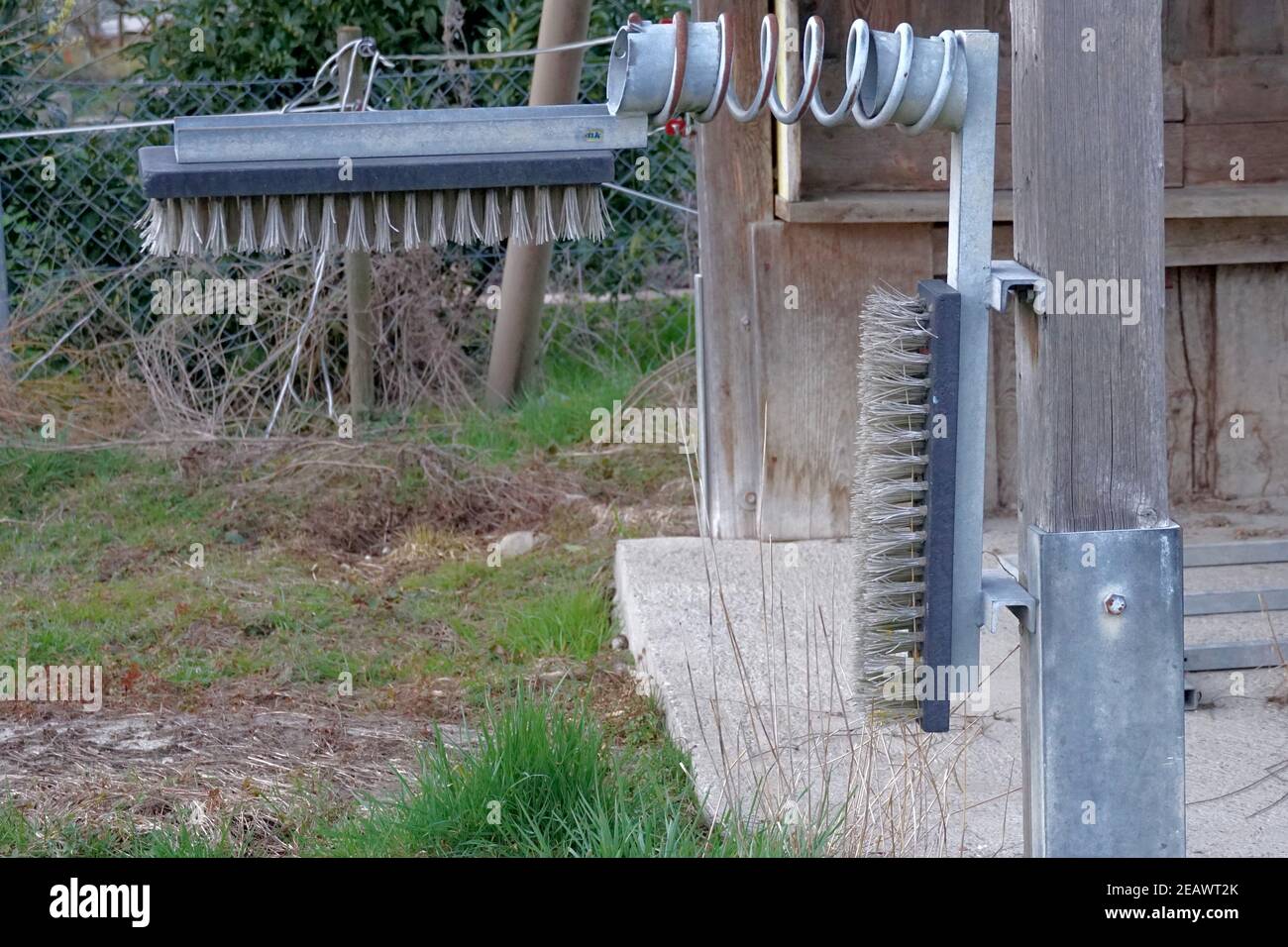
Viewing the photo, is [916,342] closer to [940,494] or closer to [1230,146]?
[940,494]

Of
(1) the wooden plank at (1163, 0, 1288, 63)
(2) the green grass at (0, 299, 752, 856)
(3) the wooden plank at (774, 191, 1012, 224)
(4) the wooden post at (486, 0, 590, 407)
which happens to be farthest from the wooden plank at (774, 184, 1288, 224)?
(4) the wooden post at (486, 0, 590, 407)

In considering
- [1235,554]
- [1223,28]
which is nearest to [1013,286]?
[1235,554]

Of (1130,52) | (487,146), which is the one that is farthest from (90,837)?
(1130,52)

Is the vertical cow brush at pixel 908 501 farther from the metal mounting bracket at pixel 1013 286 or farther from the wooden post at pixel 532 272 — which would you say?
the wooden post at pixel 532 272

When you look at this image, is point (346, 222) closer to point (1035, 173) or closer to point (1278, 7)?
point (1035, 173)

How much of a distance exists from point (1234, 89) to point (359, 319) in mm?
3931

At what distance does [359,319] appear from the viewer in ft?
23.1

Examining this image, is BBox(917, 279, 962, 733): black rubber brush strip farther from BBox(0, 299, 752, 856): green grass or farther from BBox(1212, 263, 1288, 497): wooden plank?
BBox(1212, 263, 1288, 497): wooden plank

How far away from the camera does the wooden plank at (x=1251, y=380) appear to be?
18.2ft

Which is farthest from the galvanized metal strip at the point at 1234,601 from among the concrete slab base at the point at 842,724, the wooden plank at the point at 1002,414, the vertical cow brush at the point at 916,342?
the vertical cow brush at the point at 916,342

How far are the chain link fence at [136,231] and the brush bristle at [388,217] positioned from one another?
4.48m

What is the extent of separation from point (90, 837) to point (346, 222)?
66.6 inches

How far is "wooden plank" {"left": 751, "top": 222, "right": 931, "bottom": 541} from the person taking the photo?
206 inches

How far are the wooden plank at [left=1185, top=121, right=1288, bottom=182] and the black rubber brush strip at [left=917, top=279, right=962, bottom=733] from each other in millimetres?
3653
